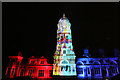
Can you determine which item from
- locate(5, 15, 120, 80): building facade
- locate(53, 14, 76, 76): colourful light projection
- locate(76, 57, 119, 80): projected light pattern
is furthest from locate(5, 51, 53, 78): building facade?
locate(76, 57, 119, 80): projected light pattern

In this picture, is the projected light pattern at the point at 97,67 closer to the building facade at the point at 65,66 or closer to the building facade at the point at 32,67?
the building facade at the point at 65,66

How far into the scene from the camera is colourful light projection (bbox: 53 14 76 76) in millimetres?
4562

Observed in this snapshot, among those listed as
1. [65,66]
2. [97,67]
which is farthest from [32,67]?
[97,67]

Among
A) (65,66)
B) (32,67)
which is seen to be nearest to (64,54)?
(65,66)

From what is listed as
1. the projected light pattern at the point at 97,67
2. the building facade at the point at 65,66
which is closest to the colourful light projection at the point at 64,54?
the building facade at the point at 65,66

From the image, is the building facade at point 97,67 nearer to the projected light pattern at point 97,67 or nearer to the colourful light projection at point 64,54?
the projected light pattern at point 97,67

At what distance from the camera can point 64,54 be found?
4.64 meters

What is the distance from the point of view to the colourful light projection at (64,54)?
4562mm

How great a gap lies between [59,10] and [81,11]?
0.64 m

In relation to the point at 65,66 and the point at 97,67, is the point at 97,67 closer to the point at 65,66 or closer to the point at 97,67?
the point at 97,67

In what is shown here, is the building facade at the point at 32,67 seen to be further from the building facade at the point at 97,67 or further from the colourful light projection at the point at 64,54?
the building facade at the point at 97,67

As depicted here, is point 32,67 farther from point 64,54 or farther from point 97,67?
point 97,67

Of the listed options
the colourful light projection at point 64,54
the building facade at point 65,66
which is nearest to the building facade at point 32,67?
the building facade at point 65,66

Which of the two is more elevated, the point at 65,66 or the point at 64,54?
the point at 64,54
